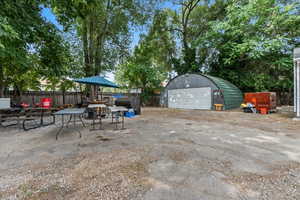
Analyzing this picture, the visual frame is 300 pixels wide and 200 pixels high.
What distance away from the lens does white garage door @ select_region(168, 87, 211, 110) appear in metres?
9.83

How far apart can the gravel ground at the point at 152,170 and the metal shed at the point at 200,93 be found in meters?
6.68

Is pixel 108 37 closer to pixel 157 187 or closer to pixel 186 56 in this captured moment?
pixel 186 56

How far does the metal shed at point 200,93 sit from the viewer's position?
30.4 ft

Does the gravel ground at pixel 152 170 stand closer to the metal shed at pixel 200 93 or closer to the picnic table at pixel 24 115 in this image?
the picnic table at pixel 24 115

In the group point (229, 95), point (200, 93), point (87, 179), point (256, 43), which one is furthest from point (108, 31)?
point (87, 179)

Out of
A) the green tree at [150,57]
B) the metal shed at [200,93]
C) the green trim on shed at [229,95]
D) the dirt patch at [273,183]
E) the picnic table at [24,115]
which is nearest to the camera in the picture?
the dirt patch at [273,183]

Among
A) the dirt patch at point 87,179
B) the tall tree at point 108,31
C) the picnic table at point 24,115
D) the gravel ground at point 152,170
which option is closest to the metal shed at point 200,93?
the tall tree at point 108,31

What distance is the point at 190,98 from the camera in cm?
1062

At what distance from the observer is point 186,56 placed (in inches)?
550

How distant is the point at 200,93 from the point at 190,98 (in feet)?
2.84

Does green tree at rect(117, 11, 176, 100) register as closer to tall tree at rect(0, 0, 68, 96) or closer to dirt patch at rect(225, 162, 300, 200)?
tall tree at rect(0, 0, 68, 96)

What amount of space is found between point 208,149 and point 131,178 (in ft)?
5.10

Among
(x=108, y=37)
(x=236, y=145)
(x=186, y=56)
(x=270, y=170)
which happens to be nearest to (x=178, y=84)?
(x=186, y=56)

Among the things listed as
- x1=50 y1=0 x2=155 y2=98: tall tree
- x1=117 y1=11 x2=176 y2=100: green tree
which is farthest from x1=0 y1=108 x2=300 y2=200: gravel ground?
x1=117 y1=11 x2=176 y2=100: green tree
